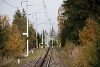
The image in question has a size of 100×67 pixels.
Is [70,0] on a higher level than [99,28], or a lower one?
higher

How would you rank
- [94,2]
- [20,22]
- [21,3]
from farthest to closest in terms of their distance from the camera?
[20,22] < [21,3] < [94,2]

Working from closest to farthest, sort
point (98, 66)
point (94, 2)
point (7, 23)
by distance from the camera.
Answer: point (98, 66) → point (94, 2) → point (7, 23)

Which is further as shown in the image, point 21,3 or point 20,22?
point 20,22

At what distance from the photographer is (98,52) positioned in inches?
519

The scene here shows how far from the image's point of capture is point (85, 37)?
2548 centimetres

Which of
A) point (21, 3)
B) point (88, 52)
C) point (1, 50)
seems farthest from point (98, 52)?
point (21, 3)

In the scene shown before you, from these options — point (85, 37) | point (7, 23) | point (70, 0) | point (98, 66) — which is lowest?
point (98, 66)

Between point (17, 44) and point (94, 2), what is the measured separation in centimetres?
1425

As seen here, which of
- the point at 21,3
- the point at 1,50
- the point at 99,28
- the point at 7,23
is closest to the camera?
the point at 99,28

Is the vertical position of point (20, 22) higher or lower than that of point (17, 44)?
higher

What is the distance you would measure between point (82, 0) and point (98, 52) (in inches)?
771

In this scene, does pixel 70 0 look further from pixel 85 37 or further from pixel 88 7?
pixel 85 37

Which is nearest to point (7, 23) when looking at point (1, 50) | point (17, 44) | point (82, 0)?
point (17, 44)

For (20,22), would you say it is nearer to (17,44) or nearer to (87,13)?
(17,44)
